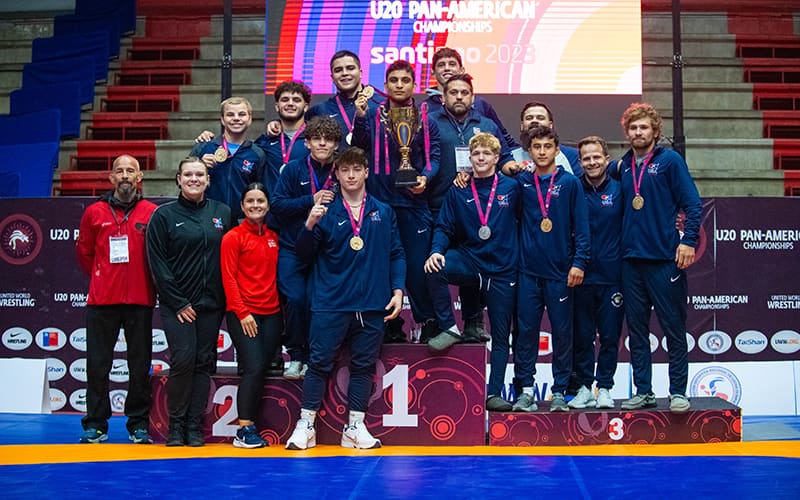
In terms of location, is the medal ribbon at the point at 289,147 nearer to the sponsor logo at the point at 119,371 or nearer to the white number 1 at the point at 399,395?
the white number 1 at the point at 399,395

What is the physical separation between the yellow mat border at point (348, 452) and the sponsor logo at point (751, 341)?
201cm

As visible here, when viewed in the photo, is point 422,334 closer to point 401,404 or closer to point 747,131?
point 401,404

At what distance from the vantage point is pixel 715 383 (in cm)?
752

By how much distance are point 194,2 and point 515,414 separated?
346 inches

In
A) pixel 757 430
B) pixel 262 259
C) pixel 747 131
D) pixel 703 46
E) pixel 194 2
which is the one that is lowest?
pixel 757 430

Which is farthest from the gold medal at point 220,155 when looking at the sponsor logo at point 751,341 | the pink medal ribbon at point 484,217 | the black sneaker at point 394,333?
the sponsor logo at point 751,341

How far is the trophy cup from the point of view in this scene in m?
5.26

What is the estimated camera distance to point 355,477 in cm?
454

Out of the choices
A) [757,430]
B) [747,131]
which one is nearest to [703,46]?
[747,131]

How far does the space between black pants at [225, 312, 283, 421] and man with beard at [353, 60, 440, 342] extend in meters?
0.88

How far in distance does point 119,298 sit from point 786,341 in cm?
517

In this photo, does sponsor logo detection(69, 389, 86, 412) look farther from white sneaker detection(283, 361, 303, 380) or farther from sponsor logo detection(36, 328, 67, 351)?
white sneaker detection(283, 361, 303, 380)

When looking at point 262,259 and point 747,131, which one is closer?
point 262,259

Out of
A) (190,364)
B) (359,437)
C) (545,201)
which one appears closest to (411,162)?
(545,201)
